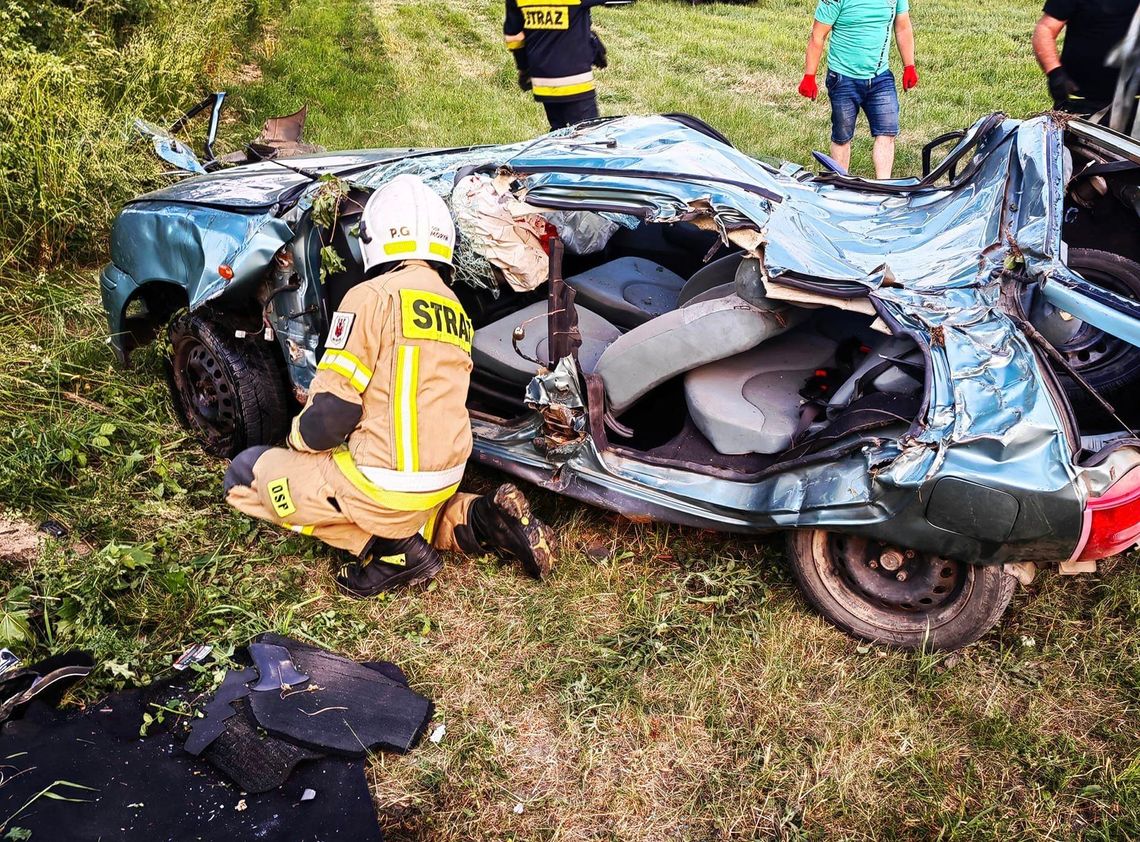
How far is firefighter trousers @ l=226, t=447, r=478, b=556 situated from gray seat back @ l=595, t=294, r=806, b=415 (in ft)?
2.82

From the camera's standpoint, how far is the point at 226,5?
9.50 metres

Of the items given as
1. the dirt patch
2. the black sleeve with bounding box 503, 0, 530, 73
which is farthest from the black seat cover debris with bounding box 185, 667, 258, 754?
the black sleeve with bounding box 503, 0, 530, 73

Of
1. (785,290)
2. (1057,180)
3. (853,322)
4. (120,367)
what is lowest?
(120,367)

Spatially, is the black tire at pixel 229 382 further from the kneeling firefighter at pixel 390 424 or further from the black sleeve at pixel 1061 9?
the black sleeve at pixel 1061 9

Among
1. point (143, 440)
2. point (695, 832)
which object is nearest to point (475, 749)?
point (695, 832)

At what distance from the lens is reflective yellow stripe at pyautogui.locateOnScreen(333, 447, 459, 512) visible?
3.29 meters

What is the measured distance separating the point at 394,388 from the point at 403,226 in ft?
1.88

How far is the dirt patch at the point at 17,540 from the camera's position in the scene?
11.8 feet

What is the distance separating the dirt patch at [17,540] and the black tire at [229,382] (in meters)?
A: 0.79

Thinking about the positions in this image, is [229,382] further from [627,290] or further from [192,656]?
[627,290]

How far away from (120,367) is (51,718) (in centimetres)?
227

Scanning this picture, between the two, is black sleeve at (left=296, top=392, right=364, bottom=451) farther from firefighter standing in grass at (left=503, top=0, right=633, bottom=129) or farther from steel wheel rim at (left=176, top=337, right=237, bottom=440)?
firefighter standing in grass at (left=503, top=0, right=633, bottom=129)

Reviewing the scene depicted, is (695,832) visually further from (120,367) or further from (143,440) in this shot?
(120,367)

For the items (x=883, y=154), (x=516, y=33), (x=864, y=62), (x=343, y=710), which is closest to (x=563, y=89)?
(x=516, y=33)
